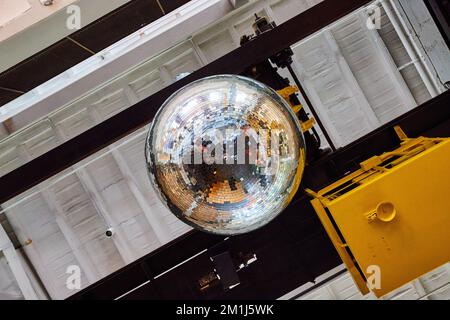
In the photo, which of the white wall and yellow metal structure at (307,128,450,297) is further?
the white wall

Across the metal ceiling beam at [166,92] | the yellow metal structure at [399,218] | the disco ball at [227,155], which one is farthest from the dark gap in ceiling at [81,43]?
the yellow metal structure at [399,218]

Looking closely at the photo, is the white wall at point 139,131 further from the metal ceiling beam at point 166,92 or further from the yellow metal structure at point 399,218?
the yellow metal structure at point 399,218

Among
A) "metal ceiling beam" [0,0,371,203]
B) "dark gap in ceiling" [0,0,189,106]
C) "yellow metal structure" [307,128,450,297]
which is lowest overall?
"yellow metal structure" [307,128,450,297]

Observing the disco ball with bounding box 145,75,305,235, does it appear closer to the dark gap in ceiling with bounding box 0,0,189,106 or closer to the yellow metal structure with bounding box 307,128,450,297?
the yellow metal structure with bounding box 307,128,450,297

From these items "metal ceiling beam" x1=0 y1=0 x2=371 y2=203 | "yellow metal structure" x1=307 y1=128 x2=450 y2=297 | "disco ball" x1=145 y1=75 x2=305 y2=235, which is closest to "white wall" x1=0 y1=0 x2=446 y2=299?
"metal ceiling beam" x1=0 y1=0 x2=371 y2=203

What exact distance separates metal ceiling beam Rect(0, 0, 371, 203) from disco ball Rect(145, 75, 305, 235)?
409 millimetres

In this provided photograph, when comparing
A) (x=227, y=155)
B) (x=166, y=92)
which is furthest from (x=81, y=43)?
(x=227, y=155)

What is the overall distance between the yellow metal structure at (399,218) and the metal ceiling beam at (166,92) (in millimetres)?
681

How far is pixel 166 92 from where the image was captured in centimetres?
183

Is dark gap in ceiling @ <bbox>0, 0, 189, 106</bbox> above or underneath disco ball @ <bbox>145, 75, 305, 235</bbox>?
above

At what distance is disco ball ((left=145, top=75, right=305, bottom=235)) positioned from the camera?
1.41 meters

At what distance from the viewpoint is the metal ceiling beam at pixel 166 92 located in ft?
6.05

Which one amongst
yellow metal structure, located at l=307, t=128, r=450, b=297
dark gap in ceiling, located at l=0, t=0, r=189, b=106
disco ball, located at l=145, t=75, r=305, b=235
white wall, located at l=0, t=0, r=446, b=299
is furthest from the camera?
white wall, located at l=0, t=0, r=446, b=299

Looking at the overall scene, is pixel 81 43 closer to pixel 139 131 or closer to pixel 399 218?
pixel 139 131
